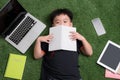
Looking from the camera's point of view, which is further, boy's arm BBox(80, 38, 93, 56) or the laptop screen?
boy's arm BBox(80, 38, 93, 56)

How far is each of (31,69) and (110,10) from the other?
85cm

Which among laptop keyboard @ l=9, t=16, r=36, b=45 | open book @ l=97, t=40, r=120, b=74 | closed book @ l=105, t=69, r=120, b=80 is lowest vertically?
closed book @ l=105, t=69, r=120, b=80

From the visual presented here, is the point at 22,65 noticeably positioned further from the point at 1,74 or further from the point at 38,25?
the point at 38,25

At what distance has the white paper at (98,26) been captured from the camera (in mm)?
2242

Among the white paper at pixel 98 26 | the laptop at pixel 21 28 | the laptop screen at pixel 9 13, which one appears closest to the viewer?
the laptop screen at pixel 9 13

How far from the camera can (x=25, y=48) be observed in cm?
213

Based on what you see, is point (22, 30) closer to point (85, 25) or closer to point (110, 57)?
point (85, 25)

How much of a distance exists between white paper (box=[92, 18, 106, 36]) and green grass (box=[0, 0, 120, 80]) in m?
0.03

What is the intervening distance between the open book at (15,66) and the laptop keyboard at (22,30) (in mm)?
122

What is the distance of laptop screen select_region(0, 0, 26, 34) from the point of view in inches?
77.3

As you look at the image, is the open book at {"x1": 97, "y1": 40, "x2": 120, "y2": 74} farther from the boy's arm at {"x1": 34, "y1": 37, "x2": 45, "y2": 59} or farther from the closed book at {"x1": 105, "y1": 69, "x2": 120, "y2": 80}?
the boy's arm at {"x1": 34, "y1": 37, "x2": 45, "y2": 59}

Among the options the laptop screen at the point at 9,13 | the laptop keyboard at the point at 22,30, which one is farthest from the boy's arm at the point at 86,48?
the laptop screen at the point at 9,13

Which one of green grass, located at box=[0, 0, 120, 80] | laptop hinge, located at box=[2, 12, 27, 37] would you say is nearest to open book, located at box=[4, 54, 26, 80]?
green grass, located at box=[0, 0, 120, 80]

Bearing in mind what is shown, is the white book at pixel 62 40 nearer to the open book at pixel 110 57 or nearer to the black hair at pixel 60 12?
the black hair at pixel 60 12
